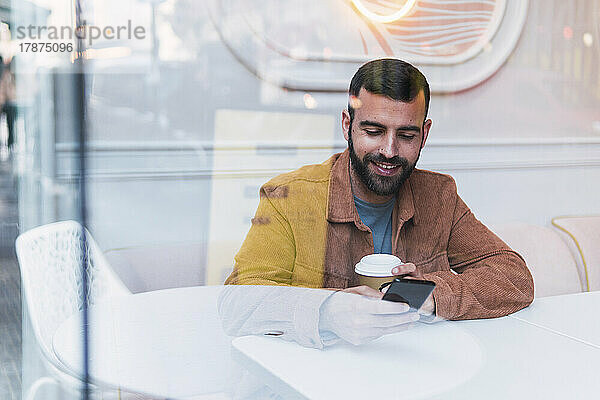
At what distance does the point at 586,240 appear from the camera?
1.32 m

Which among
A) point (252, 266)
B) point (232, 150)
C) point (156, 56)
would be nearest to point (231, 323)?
point (252, 266)

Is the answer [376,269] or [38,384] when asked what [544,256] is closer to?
[376,269]

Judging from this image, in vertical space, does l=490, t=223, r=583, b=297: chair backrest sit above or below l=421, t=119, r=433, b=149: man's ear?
below

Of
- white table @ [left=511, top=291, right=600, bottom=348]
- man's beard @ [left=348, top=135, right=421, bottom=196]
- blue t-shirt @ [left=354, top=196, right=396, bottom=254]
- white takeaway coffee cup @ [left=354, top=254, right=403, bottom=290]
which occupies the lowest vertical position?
white table @ [left=511, top=291, right=600, bottom=348]

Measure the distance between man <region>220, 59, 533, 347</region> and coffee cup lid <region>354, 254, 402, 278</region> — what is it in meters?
0.01

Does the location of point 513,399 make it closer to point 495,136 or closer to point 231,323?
point 231,323

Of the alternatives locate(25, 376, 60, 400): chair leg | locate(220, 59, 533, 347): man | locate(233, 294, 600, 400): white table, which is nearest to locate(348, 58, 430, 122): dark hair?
locate(220, 59, 533, 347): man

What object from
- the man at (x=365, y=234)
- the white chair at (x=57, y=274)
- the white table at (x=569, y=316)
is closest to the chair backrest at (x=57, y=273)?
the white chair at (x=57, y=274)

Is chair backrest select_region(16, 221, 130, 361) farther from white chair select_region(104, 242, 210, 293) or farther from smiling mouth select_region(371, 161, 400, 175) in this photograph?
smiling mouth select_region(371, 161, 400, 175)

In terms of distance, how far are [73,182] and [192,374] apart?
0.32 meters

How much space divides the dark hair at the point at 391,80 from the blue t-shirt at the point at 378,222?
0.51ft

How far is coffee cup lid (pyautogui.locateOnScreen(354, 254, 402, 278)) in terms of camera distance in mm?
965

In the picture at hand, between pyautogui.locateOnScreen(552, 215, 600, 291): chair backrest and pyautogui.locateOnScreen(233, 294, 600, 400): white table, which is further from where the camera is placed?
pyautogui.locateOnScreen(552, 215, 600, 291): chair backrest

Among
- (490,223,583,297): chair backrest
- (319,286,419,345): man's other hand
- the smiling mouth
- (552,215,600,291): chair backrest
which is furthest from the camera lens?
(552,215,600,291): chair backrest
